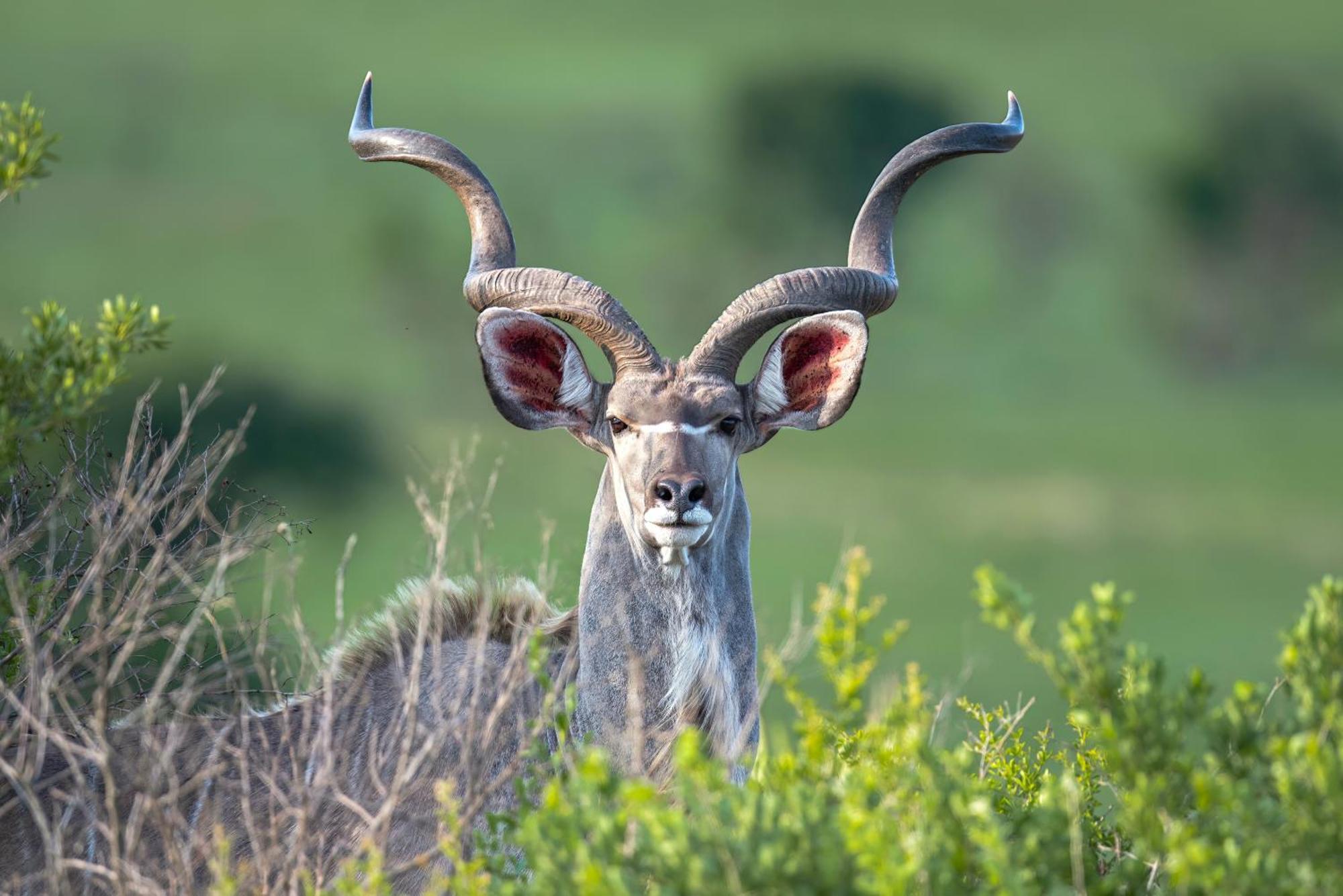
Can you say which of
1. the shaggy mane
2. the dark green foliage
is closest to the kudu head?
the shaggy mane

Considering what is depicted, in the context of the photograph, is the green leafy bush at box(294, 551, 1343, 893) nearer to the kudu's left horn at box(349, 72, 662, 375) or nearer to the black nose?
the black nose

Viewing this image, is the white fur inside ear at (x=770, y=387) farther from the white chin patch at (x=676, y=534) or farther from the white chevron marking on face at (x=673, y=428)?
the white chin patch at (x=676, y=534)

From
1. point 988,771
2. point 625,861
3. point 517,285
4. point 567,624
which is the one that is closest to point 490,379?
point 517,285

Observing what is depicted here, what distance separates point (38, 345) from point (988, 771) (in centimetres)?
309

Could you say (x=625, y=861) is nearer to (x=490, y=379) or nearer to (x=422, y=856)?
(x=422, y=856)

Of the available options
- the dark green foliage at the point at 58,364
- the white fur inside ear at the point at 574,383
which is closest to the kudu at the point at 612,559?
the white fur inside ear at the point at 574,383

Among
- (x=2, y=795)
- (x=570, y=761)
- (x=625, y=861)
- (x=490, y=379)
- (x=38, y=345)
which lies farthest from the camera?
(x=490, y=379)

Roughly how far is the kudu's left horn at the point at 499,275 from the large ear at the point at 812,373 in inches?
15.1

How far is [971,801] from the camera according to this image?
293cm

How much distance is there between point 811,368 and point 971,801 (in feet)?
8.14

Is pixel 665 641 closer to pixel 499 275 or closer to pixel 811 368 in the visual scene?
pixel 811 368

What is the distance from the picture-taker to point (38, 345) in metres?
4.21

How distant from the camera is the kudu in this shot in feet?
15.3

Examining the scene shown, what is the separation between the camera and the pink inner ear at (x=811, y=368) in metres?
5.17
